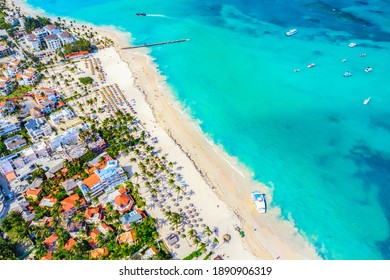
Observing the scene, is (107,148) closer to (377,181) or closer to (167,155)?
(167,155)

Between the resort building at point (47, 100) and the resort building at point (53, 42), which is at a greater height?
the resort building at point (53, 42)

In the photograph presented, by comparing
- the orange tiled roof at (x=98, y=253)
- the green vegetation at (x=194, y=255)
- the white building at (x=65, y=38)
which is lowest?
the green vegetation at (x=194, y=255)

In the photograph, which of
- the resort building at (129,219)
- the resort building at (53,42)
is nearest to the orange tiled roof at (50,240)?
the resort building at (129,219)

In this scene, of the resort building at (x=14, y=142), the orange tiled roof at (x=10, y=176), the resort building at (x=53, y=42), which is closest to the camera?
the orange tiled roof at (x=10, y=176)

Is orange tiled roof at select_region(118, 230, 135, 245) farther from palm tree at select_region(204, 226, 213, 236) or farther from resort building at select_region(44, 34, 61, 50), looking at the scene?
resort building at select_region(44, 34, 61, 50)

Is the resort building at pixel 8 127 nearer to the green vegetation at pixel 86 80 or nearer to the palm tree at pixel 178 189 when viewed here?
the green vegetation at pixel 86 80

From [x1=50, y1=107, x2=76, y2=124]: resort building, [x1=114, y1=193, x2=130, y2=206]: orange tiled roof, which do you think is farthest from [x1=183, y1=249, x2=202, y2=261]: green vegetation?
[x1=50, y1=107, x2=76, y2=124]: resort building

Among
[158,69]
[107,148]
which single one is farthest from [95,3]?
[107,148]
